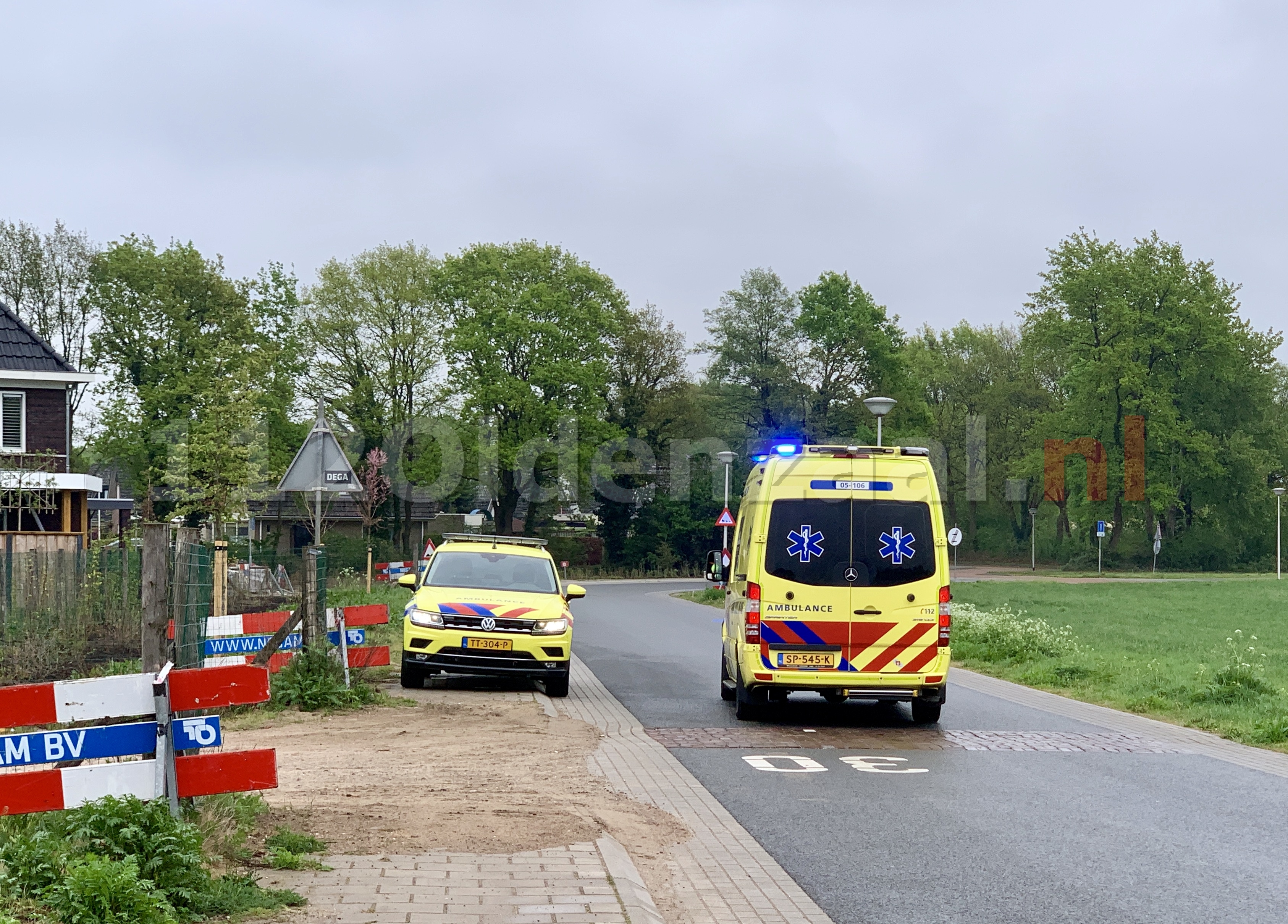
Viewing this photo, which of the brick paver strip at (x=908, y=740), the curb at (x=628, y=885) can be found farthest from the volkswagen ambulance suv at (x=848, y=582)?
the curb at (x=628, y=885)

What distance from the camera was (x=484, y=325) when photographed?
59.0m

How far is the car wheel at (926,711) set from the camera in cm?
1308

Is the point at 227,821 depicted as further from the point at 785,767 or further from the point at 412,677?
the point at 412,677

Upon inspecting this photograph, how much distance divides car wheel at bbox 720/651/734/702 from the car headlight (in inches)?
123

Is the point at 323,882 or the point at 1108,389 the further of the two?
the point at 1108,389

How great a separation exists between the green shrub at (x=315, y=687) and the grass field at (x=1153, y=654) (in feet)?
26.9

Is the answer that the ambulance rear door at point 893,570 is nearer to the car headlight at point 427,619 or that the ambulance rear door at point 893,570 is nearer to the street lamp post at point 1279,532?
the car headlight at point 427,619

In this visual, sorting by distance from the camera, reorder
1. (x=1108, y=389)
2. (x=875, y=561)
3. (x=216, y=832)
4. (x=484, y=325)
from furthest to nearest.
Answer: (x=1108, y=389) → (x=484, y=325) → (x=875, y=561) → (x=216, y=832)

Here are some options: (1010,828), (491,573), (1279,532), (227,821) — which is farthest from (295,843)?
(1279,532)

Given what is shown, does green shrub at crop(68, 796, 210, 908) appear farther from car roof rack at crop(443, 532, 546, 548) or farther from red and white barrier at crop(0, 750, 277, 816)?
car roof rack at crop(443, 532, 546, 548)

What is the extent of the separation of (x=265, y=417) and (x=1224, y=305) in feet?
157

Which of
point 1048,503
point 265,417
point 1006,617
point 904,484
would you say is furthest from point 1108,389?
point 904,484

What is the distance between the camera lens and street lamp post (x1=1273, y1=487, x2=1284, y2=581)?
62.6 meters

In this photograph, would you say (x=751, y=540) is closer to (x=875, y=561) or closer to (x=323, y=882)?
(x=875, y=561)
